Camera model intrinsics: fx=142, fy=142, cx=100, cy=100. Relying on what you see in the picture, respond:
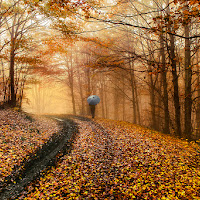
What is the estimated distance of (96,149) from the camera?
6.41 metres

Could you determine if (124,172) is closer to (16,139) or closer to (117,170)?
(117,170)

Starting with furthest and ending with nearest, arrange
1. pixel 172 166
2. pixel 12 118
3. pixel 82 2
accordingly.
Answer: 1. pixel 12 118
2. pixel 82 2
3. pixel 172 166

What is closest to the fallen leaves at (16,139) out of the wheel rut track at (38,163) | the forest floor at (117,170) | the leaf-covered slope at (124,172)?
the forest floor at (117,170)

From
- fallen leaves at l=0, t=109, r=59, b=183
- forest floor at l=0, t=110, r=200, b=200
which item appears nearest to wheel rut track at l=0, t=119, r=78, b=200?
forest floor at l=0, t=110, r=200, b=200

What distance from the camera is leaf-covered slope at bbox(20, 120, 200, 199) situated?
3939 millimetres

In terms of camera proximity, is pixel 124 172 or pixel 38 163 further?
pixel 38 163

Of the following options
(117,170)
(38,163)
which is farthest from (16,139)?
(117,170)

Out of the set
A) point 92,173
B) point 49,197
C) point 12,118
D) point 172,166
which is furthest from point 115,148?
point 12,118

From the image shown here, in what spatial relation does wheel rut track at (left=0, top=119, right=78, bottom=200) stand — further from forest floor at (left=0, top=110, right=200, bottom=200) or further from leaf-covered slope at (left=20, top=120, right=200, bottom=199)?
leaf-covered slope at (left=20, top=120, right=200, bottom=199)

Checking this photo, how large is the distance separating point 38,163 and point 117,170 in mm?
3032

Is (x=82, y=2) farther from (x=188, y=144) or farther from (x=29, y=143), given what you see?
(x=188, y=144)

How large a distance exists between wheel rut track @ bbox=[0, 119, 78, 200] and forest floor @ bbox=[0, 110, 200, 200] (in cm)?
5

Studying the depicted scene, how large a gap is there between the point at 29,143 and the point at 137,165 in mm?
5032

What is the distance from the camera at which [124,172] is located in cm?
479
